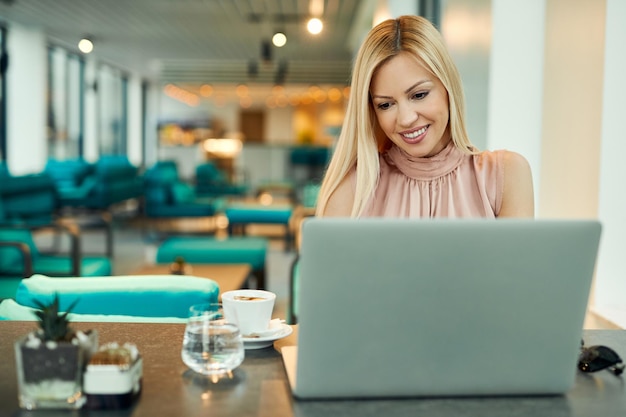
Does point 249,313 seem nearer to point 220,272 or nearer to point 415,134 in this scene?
point 415,134

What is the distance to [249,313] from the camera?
1.44 metres

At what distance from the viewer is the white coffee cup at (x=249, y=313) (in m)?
1.42

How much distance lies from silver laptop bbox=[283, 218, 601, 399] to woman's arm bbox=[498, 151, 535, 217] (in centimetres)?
78

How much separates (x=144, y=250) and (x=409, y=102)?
7.88 metres

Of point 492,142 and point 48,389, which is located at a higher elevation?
point 492,142

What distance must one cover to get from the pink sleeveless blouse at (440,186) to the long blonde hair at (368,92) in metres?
0.06

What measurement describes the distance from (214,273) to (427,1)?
11.7ft

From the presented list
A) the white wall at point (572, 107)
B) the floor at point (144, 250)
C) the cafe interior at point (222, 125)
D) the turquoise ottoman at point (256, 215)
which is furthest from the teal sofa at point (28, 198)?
the white wall at point (572, 107)

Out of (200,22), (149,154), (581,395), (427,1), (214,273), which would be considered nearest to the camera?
(581,395)

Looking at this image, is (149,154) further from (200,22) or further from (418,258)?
(418,258)

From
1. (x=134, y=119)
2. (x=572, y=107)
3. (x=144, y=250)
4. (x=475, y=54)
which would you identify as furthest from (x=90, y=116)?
(x=572, y=107)

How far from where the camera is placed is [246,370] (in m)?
1.30

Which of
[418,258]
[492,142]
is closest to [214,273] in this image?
[492,142]

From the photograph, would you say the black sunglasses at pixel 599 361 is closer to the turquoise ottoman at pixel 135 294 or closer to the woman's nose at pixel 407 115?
the woman's nose at pixel 407 115
